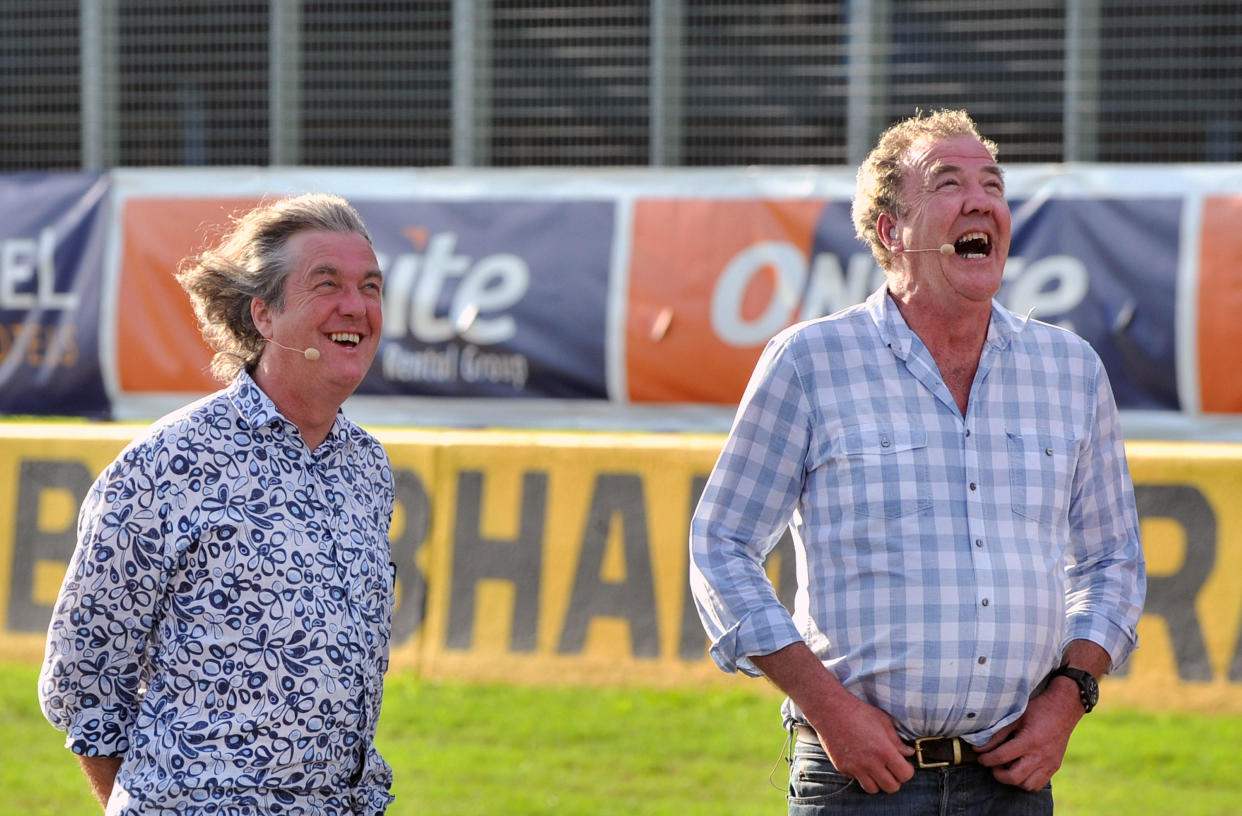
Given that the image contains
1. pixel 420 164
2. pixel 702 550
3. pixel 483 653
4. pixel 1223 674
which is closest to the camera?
pixel 702 550

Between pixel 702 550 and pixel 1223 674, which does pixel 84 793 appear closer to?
pixel 702 550

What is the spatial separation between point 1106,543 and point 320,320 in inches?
64.1

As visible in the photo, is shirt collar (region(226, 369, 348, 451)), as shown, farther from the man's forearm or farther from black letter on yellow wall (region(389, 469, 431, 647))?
black letter on yellow wall (region(389, 469, 431, 647))

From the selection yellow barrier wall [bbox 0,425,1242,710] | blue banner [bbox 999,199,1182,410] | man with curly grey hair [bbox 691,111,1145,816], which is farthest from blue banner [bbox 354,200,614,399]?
man with curly grey hair [bbox 691,111,1145,816]

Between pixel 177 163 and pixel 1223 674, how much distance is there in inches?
300

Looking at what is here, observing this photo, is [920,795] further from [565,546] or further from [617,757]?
[565,546]

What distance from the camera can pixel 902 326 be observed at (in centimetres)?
305

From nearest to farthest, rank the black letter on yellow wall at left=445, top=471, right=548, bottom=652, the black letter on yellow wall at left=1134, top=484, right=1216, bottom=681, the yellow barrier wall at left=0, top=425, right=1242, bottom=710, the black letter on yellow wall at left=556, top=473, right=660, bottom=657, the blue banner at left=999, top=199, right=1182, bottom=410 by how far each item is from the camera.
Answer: the black letter on yellow wall at left=1134, top=484, right=1216, bottom=681
the yellow barrier wall at left=0, top=425, right=1242, bottom=710
the black letter on yellow wall at left=556, top=473, right=660, bottom=657
the black letter on yellow wall at left=445, top=471, right=548, bottom=652
the blue banner at left=999, top=199, right=1182, bottom=410

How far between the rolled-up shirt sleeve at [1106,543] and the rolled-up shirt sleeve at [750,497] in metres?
0.61

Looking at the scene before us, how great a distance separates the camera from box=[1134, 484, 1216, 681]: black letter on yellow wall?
6.20 metres

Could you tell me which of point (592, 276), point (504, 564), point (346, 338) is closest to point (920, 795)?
point (346, 338)

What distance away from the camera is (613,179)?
8.05 metres

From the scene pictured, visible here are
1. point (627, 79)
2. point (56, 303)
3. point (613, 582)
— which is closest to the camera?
point (613, 582)

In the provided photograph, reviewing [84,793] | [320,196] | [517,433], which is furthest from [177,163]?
[320,196]
